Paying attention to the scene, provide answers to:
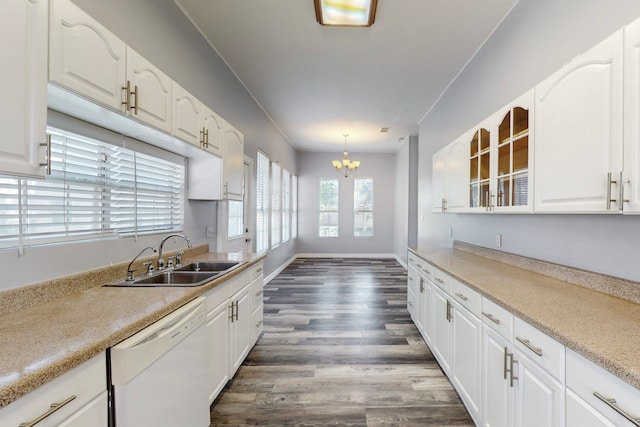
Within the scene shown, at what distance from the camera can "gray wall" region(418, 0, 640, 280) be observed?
1538mm

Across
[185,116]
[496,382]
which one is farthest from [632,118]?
[185,116]

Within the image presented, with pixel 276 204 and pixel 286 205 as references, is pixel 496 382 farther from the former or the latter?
pixel 286 205

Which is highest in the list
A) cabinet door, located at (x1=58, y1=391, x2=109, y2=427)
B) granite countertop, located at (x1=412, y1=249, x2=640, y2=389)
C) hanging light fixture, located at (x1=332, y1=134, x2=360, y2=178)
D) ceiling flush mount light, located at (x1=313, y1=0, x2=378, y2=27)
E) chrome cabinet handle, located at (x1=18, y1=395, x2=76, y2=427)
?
ceiling flush mount light, located at (x1=313, y1=0, x2=378, y2=27)

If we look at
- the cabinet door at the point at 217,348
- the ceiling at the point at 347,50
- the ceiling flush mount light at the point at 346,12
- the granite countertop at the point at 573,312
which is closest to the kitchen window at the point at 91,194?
the cabinet door at the point at 217,348

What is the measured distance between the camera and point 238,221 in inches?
155

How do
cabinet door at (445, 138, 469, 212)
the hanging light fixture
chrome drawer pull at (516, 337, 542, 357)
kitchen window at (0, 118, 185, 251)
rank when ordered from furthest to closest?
the hanging light fixture < cabinet door at (445, 138, 469, 212) < kitchen window at (0, 118, 185, 251) < chrome drawer pull at (516, 337, 542, 357)

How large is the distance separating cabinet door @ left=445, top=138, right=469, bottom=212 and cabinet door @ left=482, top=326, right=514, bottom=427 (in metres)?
1.38

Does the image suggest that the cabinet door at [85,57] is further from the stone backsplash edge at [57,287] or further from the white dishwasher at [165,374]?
the white dishwasher at [165,374]

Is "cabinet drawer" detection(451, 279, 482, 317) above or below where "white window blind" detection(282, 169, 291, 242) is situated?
below

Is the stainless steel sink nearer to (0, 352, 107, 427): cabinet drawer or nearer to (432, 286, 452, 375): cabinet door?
(0, 352, 107, 427): cabinet drawer

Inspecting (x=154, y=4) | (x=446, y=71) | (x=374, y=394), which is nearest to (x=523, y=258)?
(x=374, y=394)

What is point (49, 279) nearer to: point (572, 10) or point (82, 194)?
point (82, 194)

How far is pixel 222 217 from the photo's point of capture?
10.8 ft

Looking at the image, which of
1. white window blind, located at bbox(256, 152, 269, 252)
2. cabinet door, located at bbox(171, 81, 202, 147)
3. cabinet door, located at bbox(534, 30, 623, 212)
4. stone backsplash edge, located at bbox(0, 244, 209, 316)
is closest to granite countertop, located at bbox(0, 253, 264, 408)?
stone backsplash edge, located at bbox(0, 244, 209, 316)
